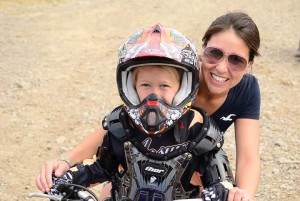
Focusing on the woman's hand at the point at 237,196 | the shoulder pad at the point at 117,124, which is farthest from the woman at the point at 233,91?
the woman's hand at the point at 237,196

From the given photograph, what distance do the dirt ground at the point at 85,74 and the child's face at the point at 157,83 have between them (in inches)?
136

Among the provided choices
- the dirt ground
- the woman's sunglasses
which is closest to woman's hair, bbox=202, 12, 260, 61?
the woman's sunglasses

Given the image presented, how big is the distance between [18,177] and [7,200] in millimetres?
481

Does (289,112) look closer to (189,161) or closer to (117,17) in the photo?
(189,161)

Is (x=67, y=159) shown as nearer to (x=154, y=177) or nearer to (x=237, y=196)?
(x=154, y=177)

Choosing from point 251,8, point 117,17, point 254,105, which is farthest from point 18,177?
point 251,8

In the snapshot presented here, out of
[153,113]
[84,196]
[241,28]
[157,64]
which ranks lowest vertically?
[84,196]

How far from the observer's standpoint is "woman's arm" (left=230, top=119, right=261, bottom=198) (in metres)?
3.53

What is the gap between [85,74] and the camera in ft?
33.3

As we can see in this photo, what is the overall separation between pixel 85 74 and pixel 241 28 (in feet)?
22.3

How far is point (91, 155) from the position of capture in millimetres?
3734

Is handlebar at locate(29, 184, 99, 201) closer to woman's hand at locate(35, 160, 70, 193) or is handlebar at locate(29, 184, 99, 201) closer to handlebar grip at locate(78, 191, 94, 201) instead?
handlebar grip at locate(78, 191, 94, 201)

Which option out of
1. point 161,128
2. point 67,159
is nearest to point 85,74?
point 67,159

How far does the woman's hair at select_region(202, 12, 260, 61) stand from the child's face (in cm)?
77
